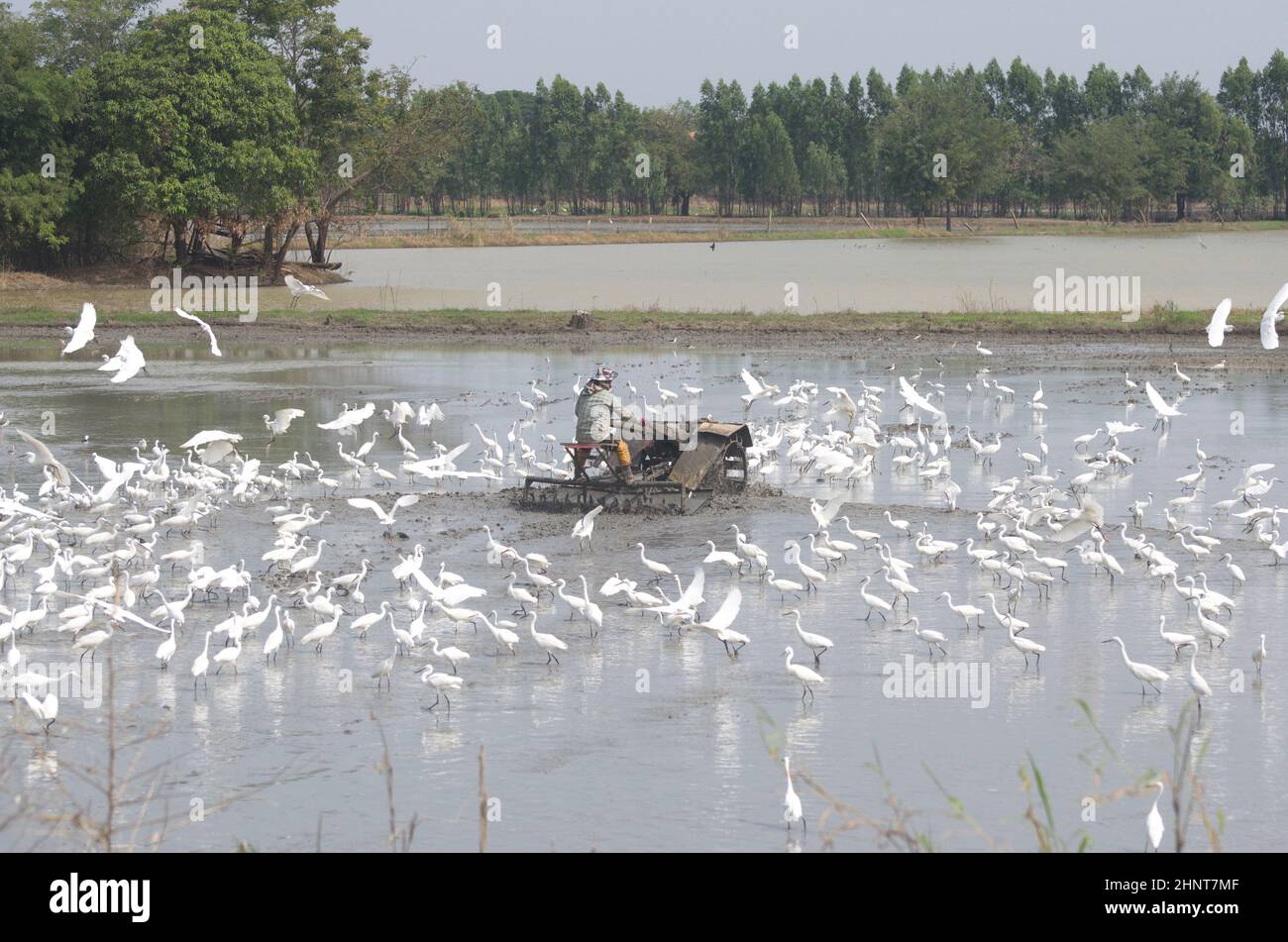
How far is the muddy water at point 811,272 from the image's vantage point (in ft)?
136

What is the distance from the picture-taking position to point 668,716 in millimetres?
9359

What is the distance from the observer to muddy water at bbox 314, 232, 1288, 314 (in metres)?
41.4

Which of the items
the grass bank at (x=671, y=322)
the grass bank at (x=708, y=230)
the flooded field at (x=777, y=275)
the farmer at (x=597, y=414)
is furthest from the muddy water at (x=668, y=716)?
the grass bank at (x=708, y=230)

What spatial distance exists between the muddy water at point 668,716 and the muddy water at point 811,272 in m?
24.1

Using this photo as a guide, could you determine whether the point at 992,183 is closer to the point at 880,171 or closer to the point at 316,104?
the point at 880,171

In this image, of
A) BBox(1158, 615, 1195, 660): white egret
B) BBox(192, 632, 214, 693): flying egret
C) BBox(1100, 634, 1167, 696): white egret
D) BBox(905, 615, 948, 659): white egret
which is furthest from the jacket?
BBox(1100, 634, 1167, 696): white egret

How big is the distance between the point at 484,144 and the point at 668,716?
345 ft

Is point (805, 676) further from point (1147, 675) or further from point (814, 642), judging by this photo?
point (1147, 675)

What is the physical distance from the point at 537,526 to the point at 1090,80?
113559 mm

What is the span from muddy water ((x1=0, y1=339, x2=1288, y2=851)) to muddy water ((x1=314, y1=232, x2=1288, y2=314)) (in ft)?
79.0

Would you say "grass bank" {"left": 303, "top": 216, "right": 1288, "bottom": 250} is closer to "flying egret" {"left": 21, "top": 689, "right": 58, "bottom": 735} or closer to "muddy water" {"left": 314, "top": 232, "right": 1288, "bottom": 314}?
"muddy water" {"left": 314, "top": 232, "right": 1288, "bottom": 314}

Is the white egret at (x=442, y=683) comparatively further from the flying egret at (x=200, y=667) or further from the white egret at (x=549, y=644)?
the flying egret at (x=200, y=667)

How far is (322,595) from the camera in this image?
1183 cm
